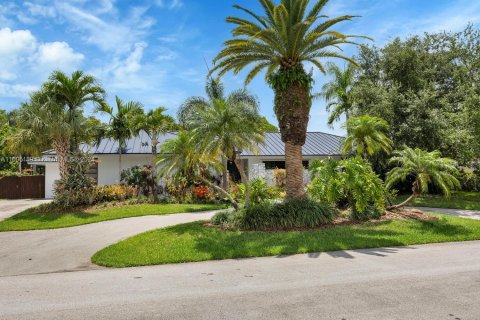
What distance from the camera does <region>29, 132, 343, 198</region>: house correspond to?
76.9 ft

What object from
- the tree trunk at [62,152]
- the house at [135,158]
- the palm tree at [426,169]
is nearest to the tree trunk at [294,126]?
the palm tree at [426,169]

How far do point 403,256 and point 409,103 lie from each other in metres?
15.5

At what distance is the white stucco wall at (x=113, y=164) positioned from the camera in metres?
23.8

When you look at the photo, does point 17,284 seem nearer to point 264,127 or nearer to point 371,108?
point 264,127

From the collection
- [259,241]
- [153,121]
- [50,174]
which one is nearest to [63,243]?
[259,241]

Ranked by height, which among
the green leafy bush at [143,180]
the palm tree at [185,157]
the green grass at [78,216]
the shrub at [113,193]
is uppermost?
the palm tree at [185,157]

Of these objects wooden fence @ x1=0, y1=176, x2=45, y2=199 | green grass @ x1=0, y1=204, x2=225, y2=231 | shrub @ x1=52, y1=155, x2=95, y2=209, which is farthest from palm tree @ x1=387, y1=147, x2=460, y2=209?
wooden fence @ x1=0, y1=176, x2=45, y2=199

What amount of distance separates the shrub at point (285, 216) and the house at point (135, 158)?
10.8m

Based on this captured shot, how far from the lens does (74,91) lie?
59.0 feet

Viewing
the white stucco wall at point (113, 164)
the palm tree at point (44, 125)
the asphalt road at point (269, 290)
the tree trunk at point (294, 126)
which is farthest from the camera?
the white stucco wall at point (113, 164)

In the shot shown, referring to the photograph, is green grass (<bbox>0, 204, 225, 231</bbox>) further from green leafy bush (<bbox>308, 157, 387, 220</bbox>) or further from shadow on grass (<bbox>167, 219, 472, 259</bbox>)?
green leafy bush (<bbox>308, 157, 387, 220</bbox>)

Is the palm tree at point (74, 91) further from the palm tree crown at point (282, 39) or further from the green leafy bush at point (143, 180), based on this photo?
the palm tree crown at point (282, 39)

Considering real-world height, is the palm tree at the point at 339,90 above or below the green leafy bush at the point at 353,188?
above

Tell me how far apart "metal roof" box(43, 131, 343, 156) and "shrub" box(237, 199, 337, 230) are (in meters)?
9.56
